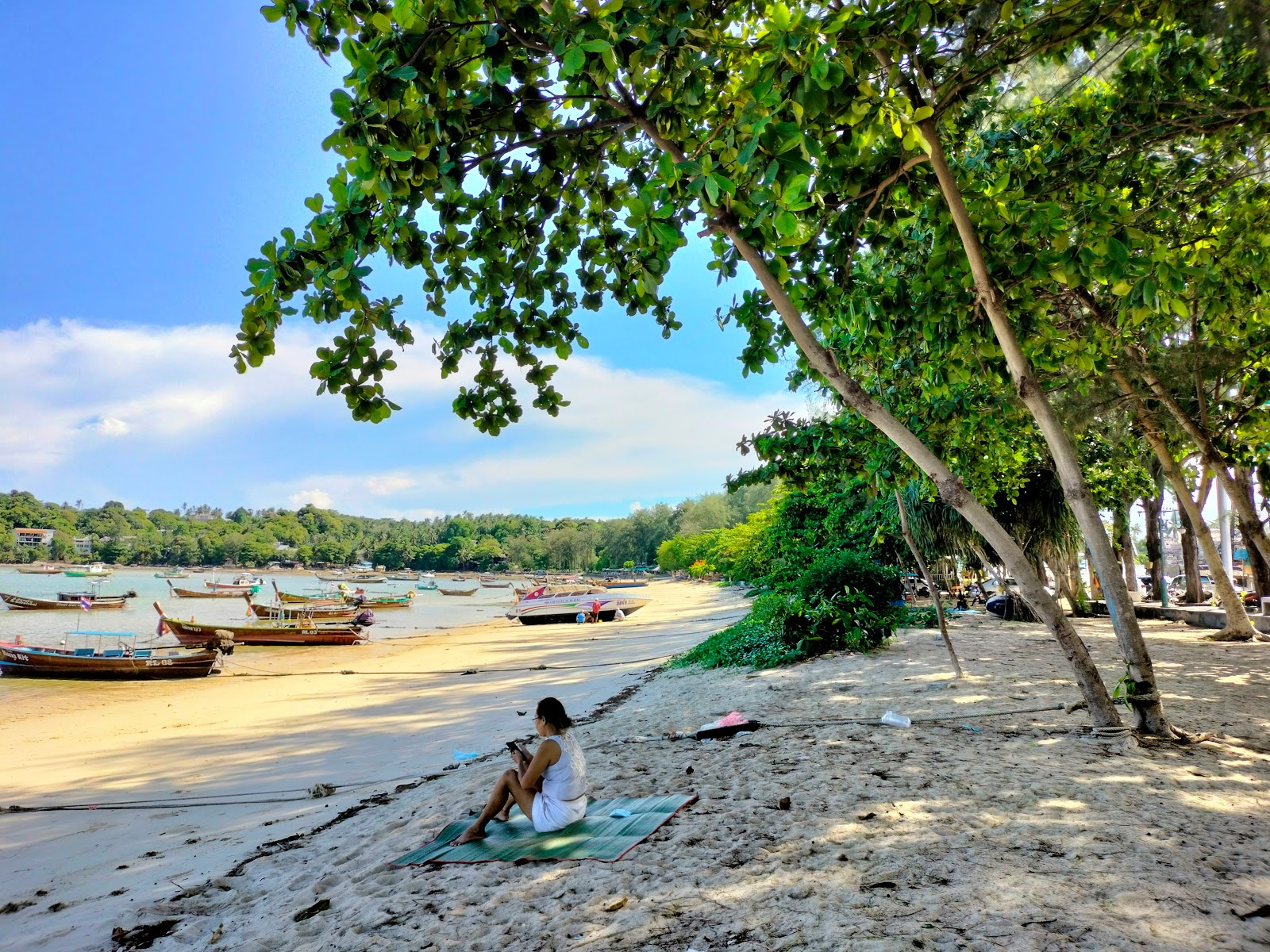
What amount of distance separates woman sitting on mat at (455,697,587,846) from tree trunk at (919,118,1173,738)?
387 centimetres

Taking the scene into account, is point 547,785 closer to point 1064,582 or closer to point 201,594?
point 1064,582

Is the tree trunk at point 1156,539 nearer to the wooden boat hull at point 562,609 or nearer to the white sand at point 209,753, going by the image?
the white sand at point 209,753

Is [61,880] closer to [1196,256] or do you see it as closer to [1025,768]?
[1025,768]

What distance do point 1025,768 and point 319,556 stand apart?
132 m

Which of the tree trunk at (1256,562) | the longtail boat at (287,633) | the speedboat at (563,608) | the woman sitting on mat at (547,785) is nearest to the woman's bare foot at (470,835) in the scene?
the woman sitting on mat at (547,785)

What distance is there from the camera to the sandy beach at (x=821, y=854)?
2678 millimetres

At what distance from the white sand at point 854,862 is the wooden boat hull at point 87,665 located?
14788 millimetres

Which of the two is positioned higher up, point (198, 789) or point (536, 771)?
point (536, 771)

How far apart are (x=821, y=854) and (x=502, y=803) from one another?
2.08 meters

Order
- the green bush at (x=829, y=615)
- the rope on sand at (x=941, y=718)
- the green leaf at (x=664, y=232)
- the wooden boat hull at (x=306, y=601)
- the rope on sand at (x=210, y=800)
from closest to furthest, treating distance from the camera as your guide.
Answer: the green leaf at (x=664, y=232), the rope on sand at (x=941, y=718), the rope on sand at (x=210, y=800), the green bush at (x=829, y=615), the wooden boat hull at (x=306, y=601)

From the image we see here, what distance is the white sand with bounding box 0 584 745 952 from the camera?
4.73m

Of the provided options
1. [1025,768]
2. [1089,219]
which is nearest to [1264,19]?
[1089,219]

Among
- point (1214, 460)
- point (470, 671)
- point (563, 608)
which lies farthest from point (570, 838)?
point (563, 608)

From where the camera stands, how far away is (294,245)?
339 centimetres
